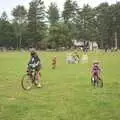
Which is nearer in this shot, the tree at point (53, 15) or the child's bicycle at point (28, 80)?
the child's bicycle at point (28, 80)

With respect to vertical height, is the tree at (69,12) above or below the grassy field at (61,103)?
above

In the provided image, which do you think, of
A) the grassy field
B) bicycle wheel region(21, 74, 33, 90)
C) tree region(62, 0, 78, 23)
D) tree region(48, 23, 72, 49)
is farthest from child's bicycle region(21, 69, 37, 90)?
tree region(62, 0, 78, 23)

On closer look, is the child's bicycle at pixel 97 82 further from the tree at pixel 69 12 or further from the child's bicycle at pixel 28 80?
the tree at pixel 69 12

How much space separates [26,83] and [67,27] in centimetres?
10045

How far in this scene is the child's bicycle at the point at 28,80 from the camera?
19016 millimetres

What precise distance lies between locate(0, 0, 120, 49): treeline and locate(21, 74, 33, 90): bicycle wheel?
95061mm

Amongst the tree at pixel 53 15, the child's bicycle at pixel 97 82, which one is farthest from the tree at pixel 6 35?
the child's bicycle at pixel 97 82

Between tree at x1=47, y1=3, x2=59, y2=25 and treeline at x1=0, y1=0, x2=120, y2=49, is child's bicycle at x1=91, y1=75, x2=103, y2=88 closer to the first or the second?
treeline at x1=0, y1=0, x2=120, y2=49

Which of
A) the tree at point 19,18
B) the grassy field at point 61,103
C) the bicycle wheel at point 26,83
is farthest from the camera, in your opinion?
the tree at point 19,18

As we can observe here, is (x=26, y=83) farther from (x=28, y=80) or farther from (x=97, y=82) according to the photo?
(x=97, y=82)

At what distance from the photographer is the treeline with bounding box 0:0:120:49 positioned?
120838mm

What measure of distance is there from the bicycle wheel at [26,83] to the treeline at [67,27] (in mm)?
95061

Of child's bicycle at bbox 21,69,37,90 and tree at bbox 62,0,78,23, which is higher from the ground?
tree at bbox 62,0,78,23

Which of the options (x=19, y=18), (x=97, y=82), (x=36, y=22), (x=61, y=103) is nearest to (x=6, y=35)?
(x=36, y=22)
